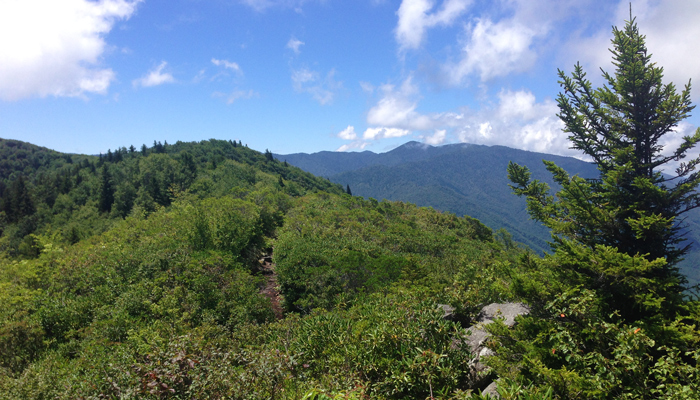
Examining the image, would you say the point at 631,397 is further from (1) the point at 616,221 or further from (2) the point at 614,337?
(1) the point at 616,221

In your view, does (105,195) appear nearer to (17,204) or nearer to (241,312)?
(17,204)

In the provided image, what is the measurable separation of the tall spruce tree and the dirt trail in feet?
→ 51.6

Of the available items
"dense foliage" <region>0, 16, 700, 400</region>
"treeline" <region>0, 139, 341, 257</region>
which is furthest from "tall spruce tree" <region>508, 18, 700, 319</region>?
"treeline" <region>0, 139, 341, 257</region>

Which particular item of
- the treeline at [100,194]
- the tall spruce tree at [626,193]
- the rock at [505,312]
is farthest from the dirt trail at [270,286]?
the treeline at [100,194]

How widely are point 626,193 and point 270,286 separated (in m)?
23.0

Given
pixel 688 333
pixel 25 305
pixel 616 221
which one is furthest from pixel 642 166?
pixel 25 305

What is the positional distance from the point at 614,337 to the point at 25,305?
24798mm

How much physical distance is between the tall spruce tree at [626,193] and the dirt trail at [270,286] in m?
15.7

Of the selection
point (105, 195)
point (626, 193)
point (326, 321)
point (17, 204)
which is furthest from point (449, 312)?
point (17, 204)

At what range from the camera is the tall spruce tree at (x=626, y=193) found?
8.54 meters

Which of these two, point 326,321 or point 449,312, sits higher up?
A: point 449,312

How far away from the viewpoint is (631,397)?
20.8 feet

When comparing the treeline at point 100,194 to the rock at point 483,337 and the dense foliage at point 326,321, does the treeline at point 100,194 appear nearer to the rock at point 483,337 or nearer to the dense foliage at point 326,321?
the dense foliage at point 326,321

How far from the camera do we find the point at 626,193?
9.82 meters
